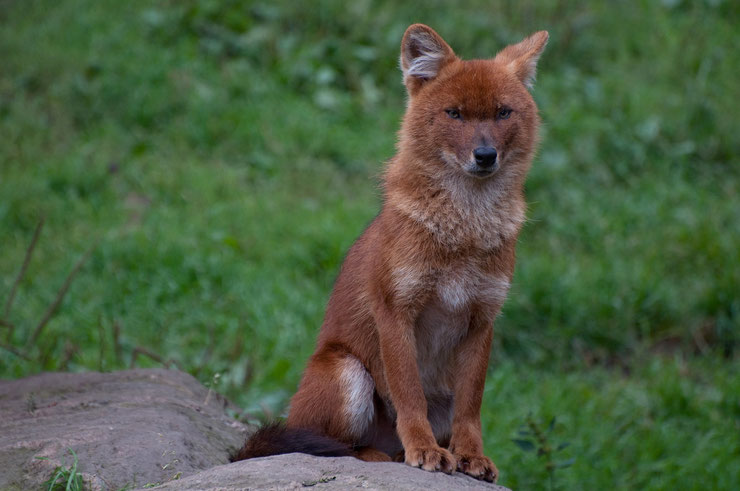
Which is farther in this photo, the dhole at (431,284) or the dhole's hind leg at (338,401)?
the dhole's hind leg at (338,401)

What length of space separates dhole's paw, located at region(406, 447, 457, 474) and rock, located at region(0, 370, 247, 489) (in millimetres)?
926

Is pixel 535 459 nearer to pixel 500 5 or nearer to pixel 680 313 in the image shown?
pixel 680 313

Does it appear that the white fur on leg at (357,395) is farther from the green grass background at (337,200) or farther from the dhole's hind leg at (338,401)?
the green grass background at (337,200)

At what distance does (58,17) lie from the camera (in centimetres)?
1073

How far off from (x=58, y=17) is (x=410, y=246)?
8.07 meters

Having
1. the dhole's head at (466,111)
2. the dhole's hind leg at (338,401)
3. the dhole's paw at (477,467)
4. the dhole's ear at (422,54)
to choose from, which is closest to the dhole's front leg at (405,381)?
the dhole's paw at (477,467)

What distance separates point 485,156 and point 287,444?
1.55m

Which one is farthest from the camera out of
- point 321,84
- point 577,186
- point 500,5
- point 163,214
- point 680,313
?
point 500,5

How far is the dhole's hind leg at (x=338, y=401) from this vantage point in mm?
4211

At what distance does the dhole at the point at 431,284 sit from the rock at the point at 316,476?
0.51 ft

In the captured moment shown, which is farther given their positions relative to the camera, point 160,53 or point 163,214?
point 160,53

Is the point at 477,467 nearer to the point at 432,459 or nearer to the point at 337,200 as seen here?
the point at 432,459

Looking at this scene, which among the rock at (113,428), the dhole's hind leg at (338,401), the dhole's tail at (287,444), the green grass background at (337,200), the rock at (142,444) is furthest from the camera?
the green grass background at (337,200)

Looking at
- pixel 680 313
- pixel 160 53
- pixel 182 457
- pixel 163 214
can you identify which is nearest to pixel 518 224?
pixel 182 457
